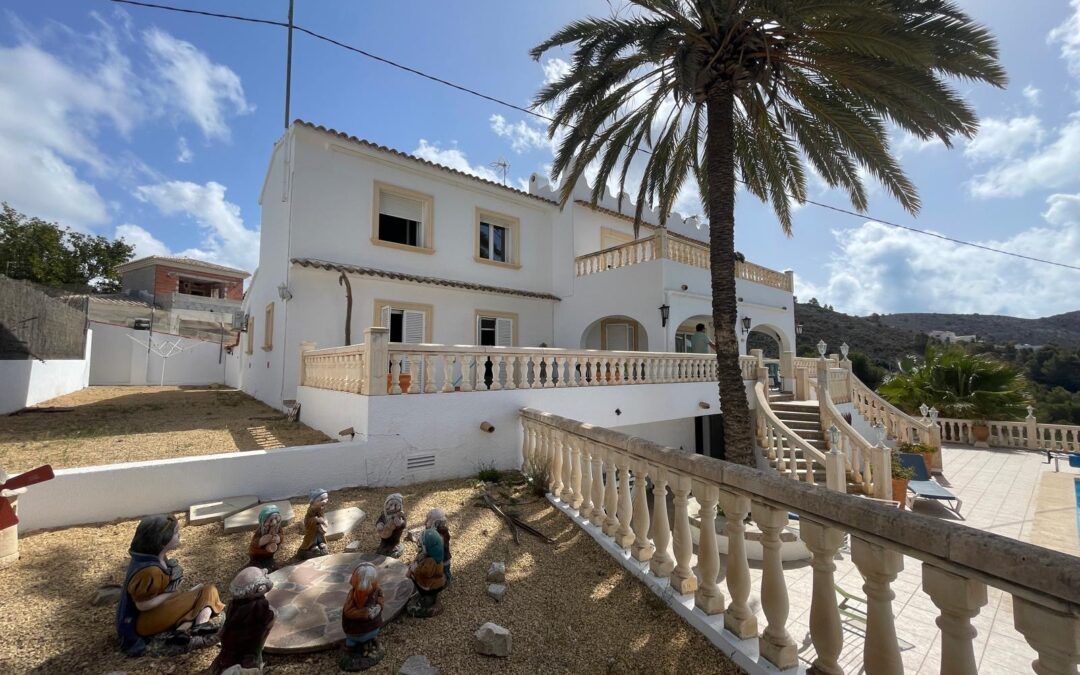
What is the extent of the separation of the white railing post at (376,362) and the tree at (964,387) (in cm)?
2065

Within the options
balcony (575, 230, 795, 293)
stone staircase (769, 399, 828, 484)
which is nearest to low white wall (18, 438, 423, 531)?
balcony (575, 230, 795, 293)

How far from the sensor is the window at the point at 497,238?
13.2m

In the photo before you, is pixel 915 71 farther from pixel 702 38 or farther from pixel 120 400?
pixel 120 400

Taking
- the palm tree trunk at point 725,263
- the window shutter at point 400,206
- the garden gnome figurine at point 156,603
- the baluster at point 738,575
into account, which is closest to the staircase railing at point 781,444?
the palm tree trunk at point 725,263

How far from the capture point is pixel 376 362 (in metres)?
5.79

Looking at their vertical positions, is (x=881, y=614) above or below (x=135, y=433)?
above

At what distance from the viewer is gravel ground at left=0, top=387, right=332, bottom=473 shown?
18.2ft

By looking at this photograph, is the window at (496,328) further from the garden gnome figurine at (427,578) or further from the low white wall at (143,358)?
the low white wall at (143,358)

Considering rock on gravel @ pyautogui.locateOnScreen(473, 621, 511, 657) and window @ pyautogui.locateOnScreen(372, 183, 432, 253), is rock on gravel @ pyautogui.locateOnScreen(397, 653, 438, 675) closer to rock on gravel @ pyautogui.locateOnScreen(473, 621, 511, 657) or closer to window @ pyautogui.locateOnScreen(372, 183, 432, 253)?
rock on gravel @ pyautogui.locateOnScreen(473, 621, 511, 657)

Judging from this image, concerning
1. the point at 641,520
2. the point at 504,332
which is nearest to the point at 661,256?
the point at 504,332

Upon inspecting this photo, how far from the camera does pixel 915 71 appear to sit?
20.5 ft

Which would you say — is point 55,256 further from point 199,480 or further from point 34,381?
point 199,480

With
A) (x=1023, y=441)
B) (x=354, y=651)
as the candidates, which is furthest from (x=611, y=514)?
(x=1023, y=441)

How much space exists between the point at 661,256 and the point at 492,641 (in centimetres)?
1076
